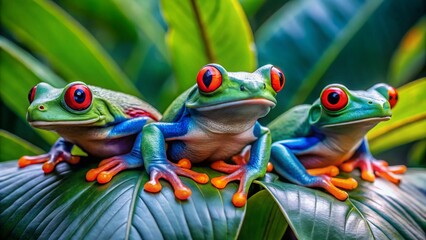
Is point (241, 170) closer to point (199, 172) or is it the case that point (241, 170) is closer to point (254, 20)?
point (199, 172)

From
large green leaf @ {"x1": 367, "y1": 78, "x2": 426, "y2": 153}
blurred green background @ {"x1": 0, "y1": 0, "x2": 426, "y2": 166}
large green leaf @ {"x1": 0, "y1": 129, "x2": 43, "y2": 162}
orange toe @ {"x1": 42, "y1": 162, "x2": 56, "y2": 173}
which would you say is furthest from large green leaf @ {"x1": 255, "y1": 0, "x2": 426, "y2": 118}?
orange toe @ {"x1": 42, "y1": 162, "x2": 56, "y2": 173}

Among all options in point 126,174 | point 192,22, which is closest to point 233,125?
point 126,174

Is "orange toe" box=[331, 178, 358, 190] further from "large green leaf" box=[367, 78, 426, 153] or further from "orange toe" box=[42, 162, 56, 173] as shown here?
"orange toe" box=[42, 162, 56, 173]

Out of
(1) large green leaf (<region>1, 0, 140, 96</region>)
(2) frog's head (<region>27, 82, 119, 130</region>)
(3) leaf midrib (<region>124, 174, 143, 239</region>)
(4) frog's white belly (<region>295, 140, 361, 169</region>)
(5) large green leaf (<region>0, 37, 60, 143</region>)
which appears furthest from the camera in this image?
(1) large green leaf (<region>1, 0, 140, 96</region>)

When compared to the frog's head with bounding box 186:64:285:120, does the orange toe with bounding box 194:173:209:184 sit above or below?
below

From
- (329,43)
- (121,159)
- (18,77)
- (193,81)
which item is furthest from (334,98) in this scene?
(18,77)

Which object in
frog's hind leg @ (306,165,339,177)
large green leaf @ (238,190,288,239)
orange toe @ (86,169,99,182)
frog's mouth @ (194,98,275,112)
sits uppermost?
frog's mouth @ (194,98,275,112)

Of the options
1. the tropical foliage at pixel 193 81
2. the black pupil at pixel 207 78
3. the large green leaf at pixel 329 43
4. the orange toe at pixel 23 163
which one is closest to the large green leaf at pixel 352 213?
the tropical foliage at pixel 193 81
